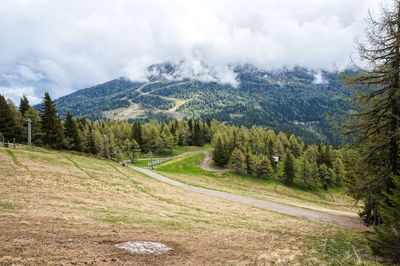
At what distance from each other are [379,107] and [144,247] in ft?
48.2

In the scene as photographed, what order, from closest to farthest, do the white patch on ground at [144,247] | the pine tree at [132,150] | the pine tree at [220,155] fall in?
the white patch on ground at [144,247], the pine tree at [132,150], the pine tree at [220,155]

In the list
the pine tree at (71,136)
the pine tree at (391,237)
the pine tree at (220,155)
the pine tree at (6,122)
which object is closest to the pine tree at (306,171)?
the pine tree at (220,155)

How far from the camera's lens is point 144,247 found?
8.66 metres

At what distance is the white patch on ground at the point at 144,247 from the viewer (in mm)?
8210

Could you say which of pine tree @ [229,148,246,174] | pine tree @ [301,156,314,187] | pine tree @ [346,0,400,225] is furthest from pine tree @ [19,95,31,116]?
pine tree @ [301,156,314,187]

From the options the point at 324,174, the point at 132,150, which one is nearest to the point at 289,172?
the point at 324,174

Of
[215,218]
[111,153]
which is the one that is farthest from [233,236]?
[111,153]

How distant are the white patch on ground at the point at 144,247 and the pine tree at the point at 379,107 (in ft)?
38.6

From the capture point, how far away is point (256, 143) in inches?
3816

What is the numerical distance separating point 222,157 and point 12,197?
220 feet

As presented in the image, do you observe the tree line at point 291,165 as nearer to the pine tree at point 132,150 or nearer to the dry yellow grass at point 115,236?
the pine tree at point 132,150

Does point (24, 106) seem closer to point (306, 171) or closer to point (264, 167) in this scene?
point (264, 167)

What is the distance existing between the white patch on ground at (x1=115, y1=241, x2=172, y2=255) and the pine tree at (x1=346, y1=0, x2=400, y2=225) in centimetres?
1175

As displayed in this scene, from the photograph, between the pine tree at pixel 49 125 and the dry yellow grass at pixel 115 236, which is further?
the pine tree at pixel 49 125
